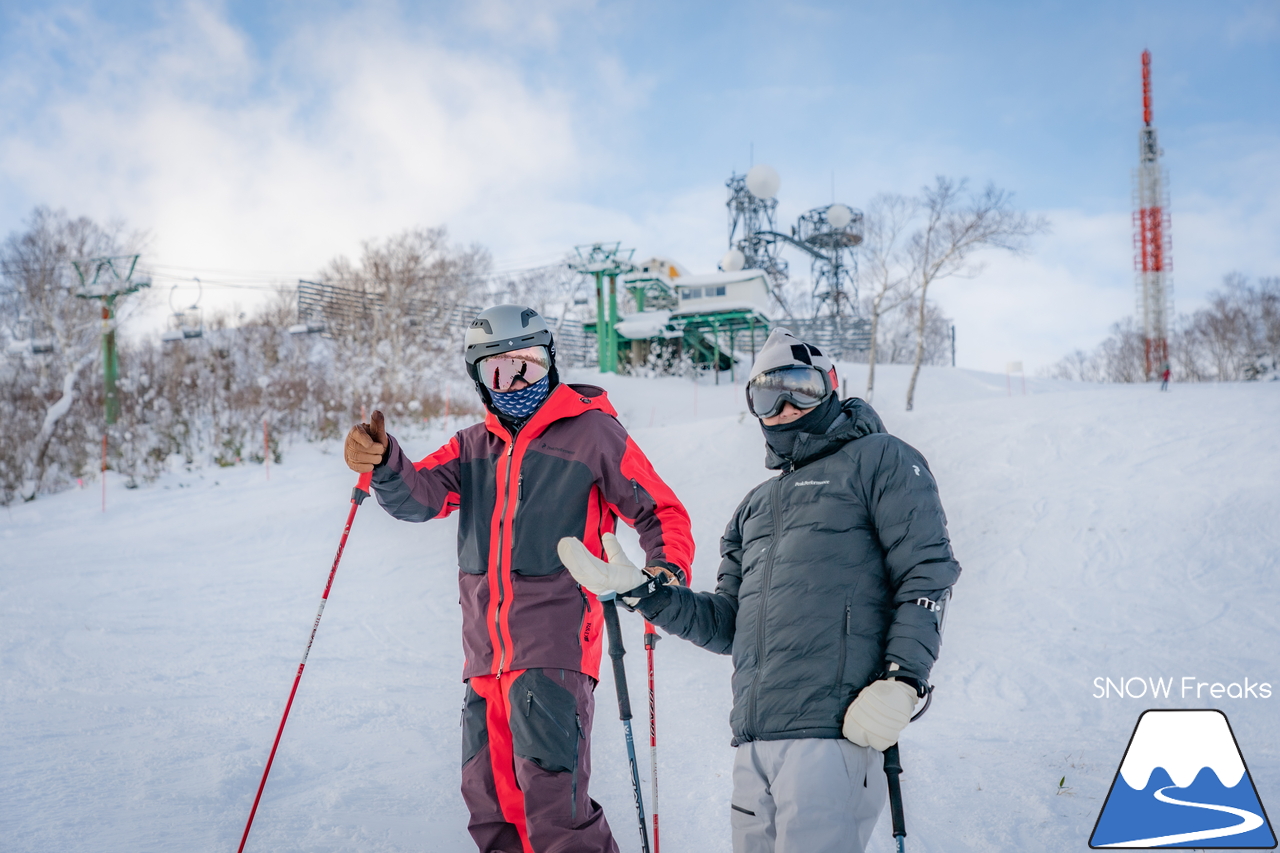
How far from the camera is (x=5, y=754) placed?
390cm

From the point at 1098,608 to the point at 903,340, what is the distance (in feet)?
145

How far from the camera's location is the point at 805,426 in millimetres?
2352

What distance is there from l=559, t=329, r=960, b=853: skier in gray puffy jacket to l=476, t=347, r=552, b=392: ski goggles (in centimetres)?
82

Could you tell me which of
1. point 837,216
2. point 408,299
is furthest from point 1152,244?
point 408,299

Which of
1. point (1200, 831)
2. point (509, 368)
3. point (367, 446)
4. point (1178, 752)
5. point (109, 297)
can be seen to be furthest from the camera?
point (109, 297)

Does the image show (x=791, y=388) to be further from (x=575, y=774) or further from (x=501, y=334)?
(x=575, y=774)

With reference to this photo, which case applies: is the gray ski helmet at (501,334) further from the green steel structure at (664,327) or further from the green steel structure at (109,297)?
the green steel structure at (664,327)

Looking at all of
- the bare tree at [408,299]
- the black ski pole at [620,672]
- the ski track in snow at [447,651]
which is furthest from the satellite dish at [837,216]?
the black ski pole at [620,672]

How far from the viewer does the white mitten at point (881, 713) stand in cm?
190

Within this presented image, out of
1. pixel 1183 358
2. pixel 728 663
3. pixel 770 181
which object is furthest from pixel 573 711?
pixel 1183 358

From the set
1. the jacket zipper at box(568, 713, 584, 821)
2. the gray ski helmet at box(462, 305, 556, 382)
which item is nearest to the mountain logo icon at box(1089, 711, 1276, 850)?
the jacket zipper at box(568, 713, 584, 821)

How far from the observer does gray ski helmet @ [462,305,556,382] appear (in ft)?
9.25

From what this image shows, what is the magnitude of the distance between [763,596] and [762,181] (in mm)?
37656

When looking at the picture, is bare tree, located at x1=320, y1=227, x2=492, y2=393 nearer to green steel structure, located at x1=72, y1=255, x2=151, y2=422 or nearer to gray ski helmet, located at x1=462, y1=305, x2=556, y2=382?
green steel structure, located at x1=72, y1=255, x2=151, y2=422
